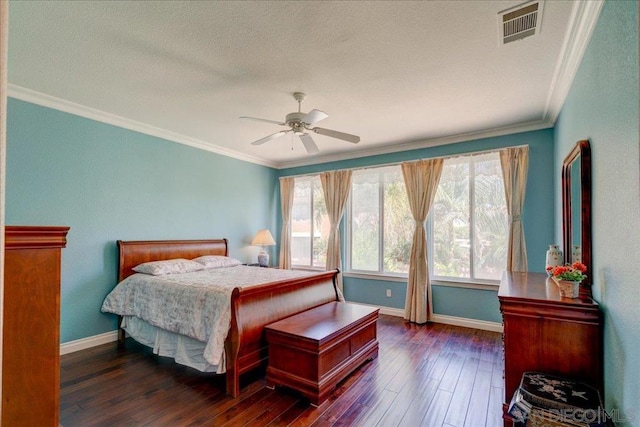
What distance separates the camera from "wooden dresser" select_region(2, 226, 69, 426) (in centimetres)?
101

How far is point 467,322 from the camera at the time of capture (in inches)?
173

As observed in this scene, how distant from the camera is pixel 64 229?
3.69 ft

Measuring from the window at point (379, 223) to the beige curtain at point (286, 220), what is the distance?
130 centimetres

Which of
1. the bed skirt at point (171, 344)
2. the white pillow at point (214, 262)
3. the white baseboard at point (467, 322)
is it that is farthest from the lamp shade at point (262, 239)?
the white baseboard at point (467, 322)

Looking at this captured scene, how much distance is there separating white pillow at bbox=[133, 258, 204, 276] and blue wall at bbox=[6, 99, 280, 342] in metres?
0.40

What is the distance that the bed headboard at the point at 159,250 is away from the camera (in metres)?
3.85

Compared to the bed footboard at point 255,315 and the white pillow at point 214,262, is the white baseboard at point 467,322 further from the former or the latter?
the white pillow at point 214,262

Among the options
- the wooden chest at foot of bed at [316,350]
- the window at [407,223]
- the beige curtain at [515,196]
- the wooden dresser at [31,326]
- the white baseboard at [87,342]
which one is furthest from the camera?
the window at [407,223]

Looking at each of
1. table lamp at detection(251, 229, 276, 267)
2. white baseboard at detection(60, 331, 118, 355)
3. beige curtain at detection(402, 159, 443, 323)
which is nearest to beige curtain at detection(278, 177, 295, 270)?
table lamp at detection(251, 229, 276, 267)

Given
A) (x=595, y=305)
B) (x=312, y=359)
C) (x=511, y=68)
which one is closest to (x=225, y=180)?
(x=312, y=359)

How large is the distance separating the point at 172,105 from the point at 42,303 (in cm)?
295

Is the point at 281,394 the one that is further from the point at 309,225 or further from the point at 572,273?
the point at 309,225

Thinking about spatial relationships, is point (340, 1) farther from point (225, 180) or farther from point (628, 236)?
point (225, 180)

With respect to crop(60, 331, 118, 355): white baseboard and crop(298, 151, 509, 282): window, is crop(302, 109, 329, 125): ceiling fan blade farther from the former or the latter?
crop(60, 331, 118, 355): white baseboard
